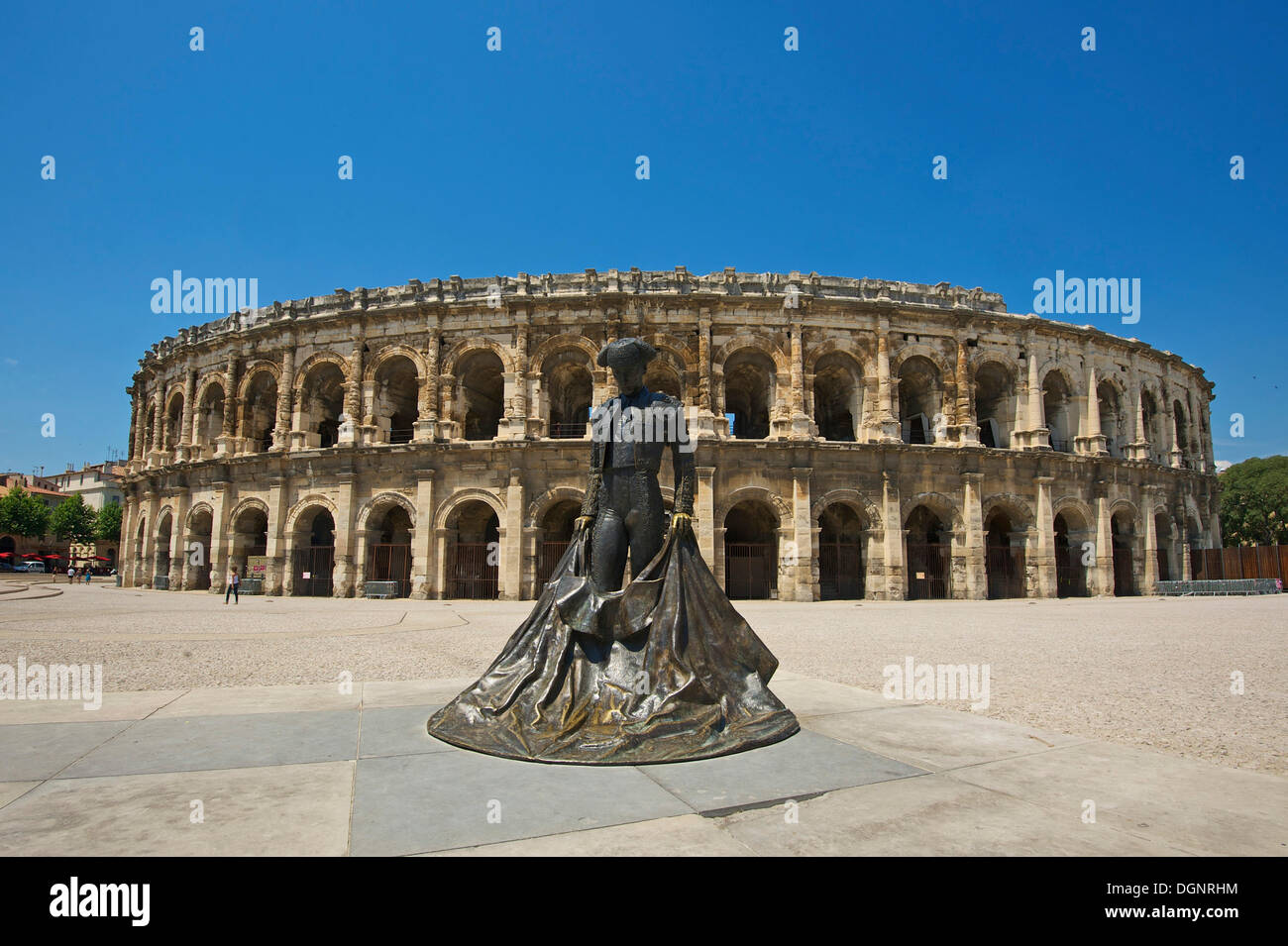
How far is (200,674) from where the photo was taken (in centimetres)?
707

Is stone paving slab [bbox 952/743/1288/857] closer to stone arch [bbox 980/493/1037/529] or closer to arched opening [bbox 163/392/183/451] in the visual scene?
stone arch [bbox 980/493/1037/529]

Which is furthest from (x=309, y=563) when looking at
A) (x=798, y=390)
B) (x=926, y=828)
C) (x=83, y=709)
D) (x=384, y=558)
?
(x=926, y=828)

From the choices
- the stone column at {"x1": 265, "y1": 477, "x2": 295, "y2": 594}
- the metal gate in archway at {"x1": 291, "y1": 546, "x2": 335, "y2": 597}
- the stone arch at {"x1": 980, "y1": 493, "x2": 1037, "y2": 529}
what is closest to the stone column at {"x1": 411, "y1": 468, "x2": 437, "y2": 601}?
the metal gate in archway at {"x1": 291, "y1": 546, "x2": 335, "y2": 597}

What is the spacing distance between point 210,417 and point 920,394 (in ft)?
87.0

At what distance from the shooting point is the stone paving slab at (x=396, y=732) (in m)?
3.92

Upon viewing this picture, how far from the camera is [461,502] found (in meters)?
21.3

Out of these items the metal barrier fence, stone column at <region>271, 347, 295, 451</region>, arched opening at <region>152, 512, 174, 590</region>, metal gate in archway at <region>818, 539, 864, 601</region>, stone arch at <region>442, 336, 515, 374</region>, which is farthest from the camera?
arched opening at <region>152, 512, 174, 590</region>

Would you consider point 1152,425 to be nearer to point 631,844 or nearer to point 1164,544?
point 1164,544

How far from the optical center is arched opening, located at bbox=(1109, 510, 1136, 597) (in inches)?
977

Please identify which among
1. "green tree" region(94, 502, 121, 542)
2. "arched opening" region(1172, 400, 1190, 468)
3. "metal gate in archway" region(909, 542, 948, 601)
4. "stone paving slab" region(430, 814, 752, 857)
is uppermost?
"arched opening" region(1172, 400, 1190, 468)

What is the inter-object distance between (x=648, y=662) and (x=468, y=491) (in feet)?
58.5

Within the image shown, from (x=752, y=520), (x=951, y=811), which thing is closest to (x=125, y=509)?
(x=752, y=520)

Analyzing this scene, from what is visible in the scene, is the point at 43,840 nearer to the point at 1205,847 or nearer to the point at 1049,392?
the point at 1205,847

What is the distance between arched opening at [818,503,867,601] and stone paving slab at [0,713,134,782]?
796 inches
